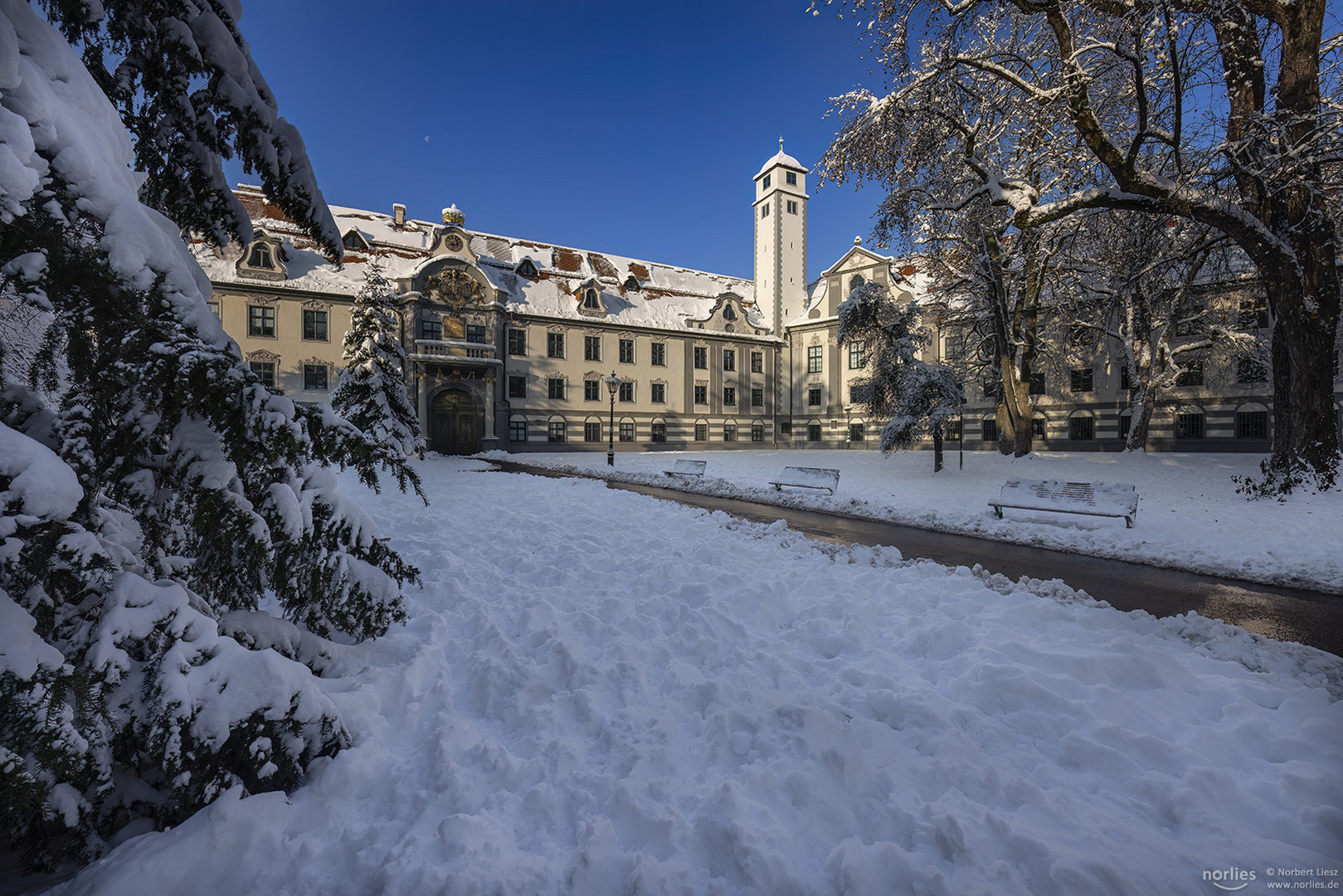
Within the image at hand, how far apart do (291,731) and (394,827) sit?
62cm

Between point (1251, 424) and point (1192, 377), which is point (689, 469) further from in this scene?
point (1251, 424)

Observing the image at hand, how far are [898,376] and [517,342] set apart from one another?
2163cm

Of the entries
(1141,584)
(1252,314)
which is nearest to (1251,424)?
(1252,314)

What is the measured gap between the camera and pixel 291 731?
220cm

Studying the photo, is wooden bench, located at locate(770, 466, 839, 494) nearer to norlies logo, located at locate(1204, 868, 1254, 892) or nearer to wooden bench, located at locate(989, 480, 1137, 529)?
wooden bench, located at locate(989, 480, 1137, 529)

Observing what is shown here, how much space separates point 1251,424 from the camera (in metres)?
24.2

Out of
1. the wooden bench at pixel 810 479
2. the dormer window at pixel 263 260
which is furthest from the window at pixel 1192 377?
the dormer window at pixel 263 260

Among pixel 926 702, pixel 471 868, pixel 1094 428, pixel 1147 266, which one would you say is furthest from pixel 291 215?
pixel 1094 428

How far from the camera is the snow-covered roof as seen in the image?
1058 inches

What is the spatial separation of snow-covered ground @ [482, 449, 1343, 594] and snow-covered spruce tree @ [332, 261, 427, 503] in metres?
6.95

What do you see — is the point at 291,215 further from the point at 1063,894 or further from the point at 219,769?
the point at 1063,894

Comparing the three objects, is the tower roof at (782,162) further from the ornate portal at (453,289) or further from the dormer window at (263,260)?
the dormer window at (263,260)

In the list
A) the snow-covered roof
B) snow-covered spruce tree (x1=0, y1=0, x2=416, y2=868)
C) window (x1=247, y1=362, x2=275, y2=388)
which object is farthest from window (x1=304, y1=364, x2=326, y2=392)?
snow-covered spruce tree (x1=0, y1=0, x2=416, y2=868)

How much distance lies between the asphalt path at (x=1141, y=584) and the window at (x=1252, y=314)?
24.1 meters
